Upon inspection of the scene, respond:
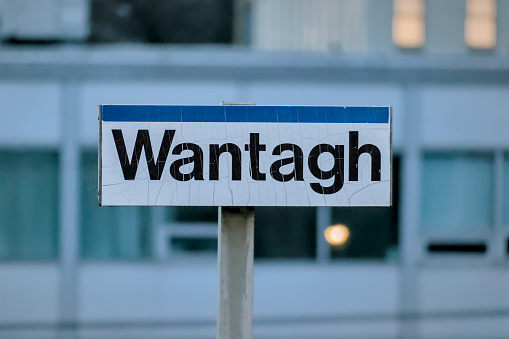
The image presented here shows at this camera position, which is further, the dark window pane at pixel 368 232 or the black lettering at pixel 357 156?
the dark window pane at pixel 368 232

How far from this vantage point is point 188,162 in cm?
211

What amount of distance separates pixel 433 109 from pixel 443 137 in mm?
313

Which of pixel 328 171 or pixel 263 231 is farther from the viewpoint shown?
pixel 263 231

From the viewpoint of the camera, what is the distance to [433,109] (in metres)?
5.68

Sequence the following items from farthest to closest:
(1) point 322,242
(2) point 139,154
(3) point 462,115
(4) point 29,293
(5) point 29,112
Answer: (1) point 322,242 → (3) point 462,115 → (4) point 29,293 → (5) point 29,112 → (2) point 139,154

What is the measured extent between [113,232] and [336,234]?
2.37 metres

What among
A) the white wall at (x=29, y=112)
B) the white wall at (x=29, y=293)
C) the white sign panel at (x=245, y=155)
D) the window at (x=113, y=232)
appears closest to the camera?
the white sign panel at (x=245, y=155)

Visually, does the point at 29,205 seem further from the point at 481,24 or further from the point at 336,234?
the point at 481,24

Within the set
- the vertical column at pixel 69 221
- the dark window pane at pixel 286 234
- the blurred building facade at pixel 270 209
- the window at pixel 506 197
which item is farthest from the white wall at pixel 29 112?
the window at pixel 506 197

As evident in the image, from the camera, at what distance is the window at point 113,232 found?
568 cm

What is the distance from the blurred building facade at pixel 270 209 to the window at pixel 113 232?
1 cm

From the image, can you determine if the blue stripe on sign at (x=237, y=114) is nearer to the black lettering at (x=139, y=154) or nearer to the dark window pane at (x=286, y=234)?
the black lettering at (x=139, y=154)

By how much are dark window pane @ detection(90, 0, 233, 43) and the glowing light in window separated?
2.26 m

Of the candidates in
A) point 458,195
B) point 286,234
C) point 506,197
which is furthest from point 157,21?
point 506,197
